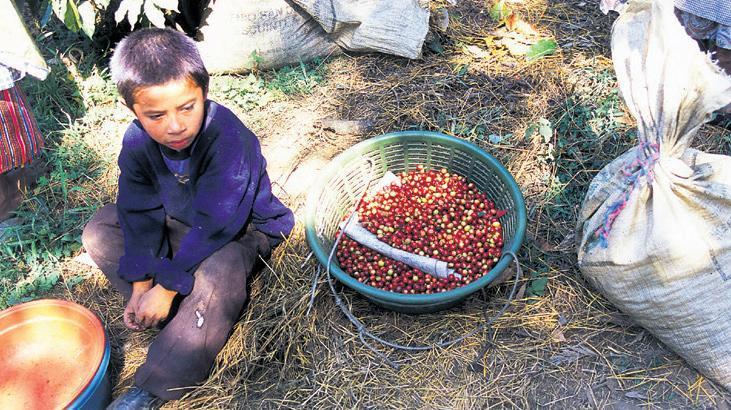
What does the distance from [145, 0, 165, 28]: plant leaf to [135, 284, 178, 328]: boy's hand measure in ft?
5.39

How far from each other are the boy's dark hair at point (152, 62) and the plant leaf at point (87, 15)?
1.39m

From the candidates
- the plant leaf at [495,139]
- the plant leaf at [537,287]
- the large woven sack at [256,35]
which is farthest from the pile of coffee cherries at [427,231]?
the large woven sack at [256,35]

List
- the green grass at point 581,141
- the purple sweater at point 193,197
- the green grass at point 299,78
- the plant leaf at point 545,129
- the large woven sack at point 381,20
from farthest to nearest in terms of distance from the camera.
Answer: the green grass at point 299,78 → the large woven sack at point 381,20 → the plant leaf at point 545,129 → the green grass at point 581,141 → the purple sweater at point 193,197

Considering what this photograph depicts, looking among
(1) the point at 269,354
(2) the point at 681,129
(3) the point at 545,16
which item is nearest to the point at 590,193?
(2) the point at 681,129

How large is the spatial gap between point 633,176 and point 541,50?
1.39 m

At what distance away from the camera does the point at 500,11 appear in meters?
3.68

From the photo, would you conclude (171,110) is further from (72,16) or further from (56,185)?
(72,16)

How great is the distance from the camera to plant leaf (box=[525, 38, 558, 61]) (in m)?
3.36

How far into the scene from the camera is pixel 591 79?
319 cm

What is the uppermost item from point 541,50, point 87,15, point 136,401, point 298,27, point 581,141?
point 87,15

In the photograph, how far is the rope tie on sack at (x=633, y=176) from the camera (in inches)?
81.5

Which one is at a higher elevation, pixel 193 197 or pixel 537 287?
pixel 193 197

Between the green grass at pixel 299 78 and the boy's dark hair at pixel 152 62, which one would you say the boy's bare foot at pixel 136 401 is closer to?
the boy's dark hair at pixel 152 62

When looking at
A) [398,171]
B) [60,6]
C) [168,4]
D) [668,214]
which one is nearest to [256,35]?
[168,4]
